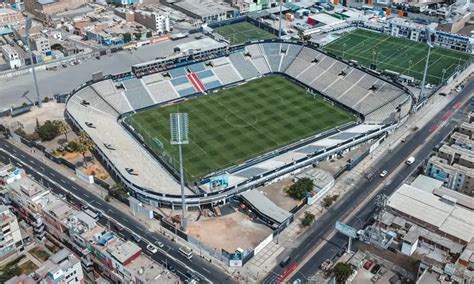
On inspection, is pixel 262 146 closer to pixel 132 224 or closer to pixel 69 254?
pixel 132 224

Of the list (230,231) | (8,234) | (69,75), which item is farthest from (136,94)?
(8,234)

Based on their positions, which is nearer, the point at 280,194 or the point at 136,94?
the point at 280,194

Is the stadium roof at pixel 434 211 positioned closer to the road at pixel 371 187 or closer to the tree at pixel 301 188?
Answer: the road at pixel 371 187

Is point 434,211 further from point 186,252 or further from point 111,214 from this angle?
point 111,214

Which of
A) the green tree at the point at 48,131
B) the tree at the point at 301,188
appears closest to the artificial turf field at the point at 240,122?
the tree at the point at 301,188

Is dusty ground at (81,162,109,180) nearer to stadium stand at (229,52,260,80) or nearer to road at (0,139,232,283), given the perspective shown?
road at (0,139,232,283)

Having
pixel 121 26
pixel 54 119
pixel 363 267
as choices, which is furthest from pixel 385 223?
pixel 121 26
